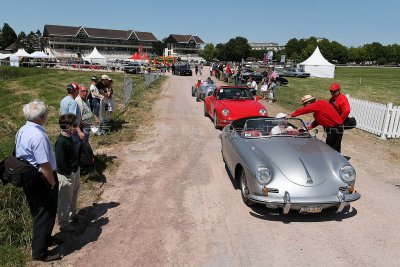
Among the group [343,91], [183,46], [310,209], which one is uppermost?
[183,46]

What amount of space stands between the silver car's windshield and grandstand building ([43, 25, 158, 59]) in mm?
99780

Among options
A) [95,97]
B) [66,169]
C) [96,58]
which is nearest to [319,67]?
[96,58]

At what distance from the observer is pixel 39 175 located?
3.99m

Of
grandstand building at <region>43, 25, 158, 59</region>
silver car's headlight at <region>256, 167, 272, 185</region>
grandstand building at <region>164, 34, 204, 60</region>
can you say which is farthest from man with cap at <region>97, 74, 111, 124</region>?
grandstand building at <region>164, 34, 204, 60</region>

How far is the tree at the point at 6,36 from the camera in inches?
5261

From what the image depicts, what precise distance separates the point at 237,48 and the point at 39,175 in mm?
120946

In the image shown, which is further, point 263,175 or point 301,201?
point 263,175

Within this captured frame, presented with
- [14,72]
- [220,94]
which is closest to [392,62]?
[14,72]

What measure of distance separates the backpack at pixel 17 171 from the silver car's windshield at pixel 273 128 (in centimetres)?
414

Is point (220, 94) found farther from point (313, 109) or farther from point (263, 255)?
point (263, 255)

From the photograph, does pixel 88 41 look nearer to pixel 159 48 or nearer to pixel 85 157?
pixel 159 48

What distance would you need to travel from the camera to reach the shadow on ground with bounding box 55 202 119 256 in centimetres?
469

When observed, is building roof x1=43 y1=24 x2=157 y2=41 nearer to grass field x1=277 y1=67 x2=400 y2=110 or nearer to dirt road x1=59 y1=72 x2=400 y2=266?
grass field x1=277 y1=67 x2=400 y2=110

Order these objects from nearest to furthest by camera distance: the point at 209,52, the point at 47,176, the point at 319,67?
the point at 47,176
the point at 319,67
the point at 209,52
